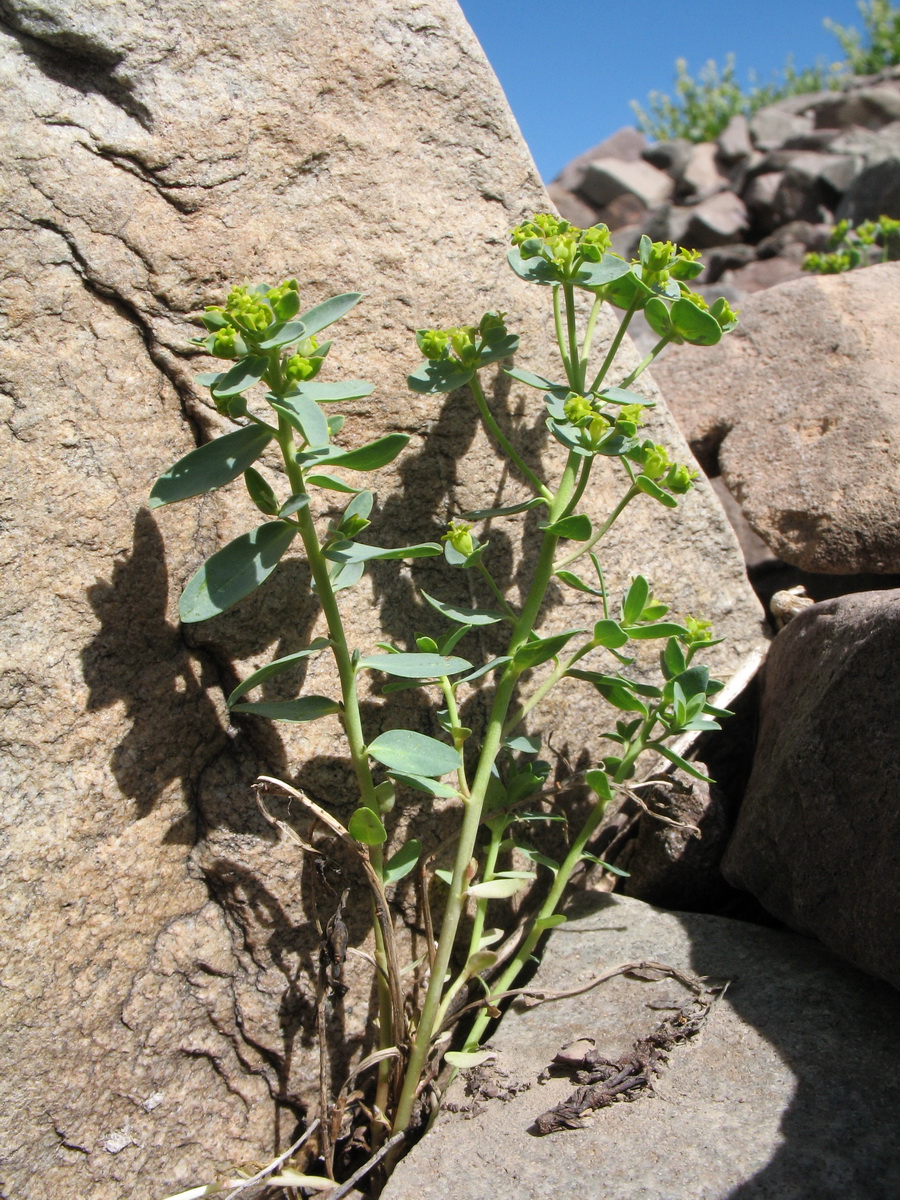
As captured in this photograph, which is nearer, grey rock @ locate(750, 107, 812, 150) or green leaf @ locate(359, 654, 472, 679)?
green leaf @ locate(359, 654, 472, 679)

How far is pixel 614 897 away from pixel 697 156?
35.7 feet

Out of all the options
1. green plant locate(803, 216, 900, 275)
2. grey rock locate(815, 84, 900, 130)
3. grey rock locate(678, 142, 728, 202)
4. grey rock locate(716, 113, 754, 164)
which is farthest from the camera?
grey rock locate(716, 113, 754, 164)

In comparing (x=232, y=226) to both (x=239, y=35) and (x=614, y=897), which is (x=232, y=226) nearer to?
(x=239, y=35)

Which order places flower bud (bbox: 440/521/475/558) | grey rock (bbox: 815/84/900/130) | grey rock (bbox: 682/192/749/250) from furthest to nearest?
grey rock (bbox: 815/84/900/130) < grey rock (bbox: 682/192/749/250) < flower bud (bbox: 440/521/475/558)

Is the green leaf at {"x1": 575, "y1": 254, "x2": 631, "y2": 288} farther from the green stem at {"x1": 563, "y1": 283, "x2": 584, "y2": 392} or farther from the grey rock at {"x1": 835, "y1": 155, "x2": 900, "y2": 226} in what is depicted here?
the grey rock at {"x1": 835, "y1": 155, "x2": 900, "y2": 226}

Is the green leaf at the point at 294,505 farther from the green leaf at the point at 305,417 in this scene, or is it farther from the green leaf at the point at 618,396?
the green leaf at the point at 618,396

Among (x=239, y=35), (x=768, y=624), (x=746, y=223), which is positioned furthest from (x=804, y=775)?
(x=746, y=223)

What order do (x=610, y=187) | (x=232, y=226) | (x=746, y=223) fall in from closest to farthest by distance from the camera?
(x=232, y=226) → (x=746, y=223) → (x=610, y=187)

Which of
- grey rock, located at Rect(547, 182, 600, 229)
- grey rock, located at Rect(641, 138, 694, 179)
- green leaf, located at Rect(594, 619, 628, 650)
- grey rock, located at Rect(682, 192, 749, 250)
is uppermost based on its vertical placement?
grey rock, located at Rect(641, 138, 694, 179)

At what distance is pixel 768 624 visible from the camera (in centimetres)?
234

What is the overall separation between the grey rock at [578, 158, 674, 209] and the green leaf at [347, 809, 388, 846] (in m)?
10.3

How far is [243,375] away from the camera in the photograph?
50.6 inches

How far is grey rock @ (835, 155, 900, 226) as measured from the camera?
5871mm

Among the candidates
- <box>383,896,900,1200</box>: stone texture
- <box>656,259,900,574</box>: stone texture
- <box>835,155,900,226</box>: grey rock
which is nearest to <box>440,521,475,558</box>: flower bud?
<box>383,896,900,1200</box>: stone texture
